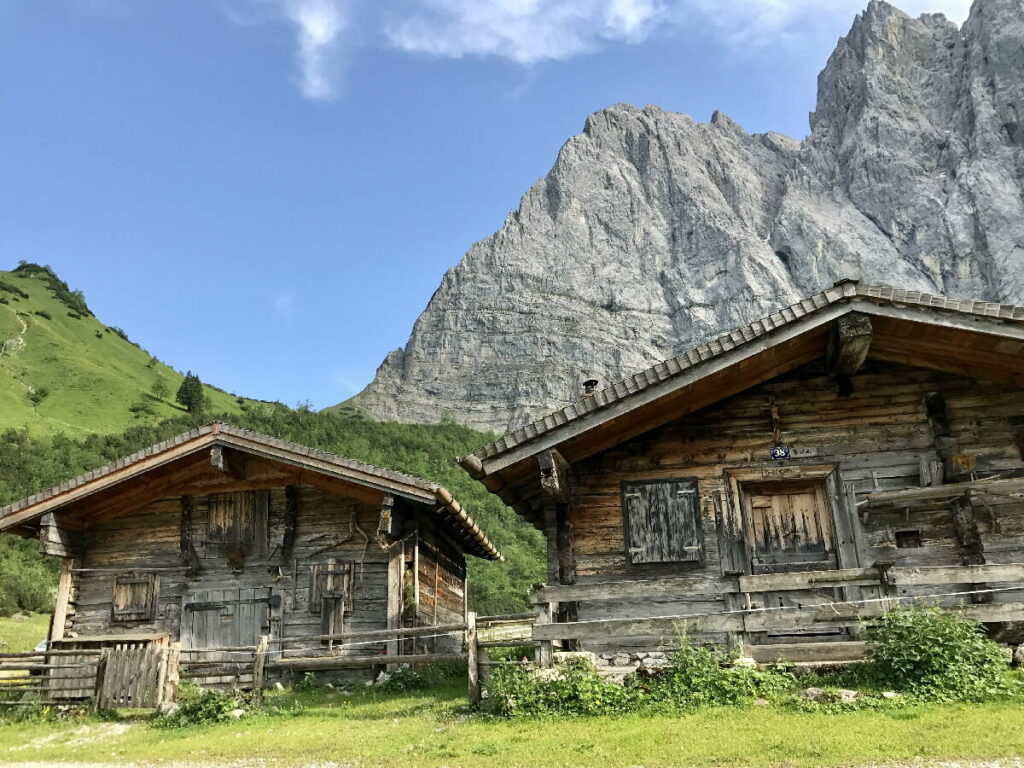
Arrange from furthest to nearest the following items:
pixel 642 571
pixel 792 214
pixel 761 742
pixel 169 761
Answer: pixel 792 214
pixel 642 571
pixel 169 761
pixel 761 742

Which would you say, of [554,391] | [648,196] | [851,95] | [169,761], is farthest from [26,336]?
[851,95]

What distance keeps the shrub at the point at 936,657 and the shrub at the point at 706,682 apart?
3.64 ft

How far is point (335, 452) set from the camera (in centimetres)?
5925

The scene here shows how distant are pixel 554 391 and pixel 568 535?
113 m

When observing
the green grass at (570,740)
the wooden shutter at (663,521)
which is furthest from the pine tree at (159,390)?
the wooden shutter at (663,521)

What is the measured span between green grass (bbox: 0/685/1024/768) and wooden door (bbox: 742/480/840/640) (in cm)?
419

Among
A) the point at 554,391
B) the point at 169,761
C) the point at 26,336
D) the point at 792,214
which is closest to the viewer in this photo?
the point at 169,761

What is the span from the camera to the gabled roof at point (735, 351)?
38.1ft

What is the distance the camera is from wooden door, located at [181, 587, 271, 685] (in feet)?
54.1

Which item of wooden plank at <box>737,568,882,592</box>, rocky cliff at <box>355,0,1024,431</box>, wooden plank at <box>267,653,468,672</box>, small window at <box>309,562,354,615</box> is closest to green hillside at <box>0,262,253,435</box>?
rocky cliff at <box>355,0,1024,431</box>

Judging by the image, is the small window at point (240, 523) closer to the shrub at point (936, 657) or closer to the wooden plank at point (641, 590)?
the wooden plank at point (641, 590)

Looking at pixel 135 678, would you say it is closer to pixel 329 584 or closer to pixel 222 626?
pixel 222 626

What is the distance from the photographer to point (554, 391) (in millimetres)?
125938

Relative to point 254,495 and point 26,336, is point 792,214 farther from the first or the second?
point 254,495
